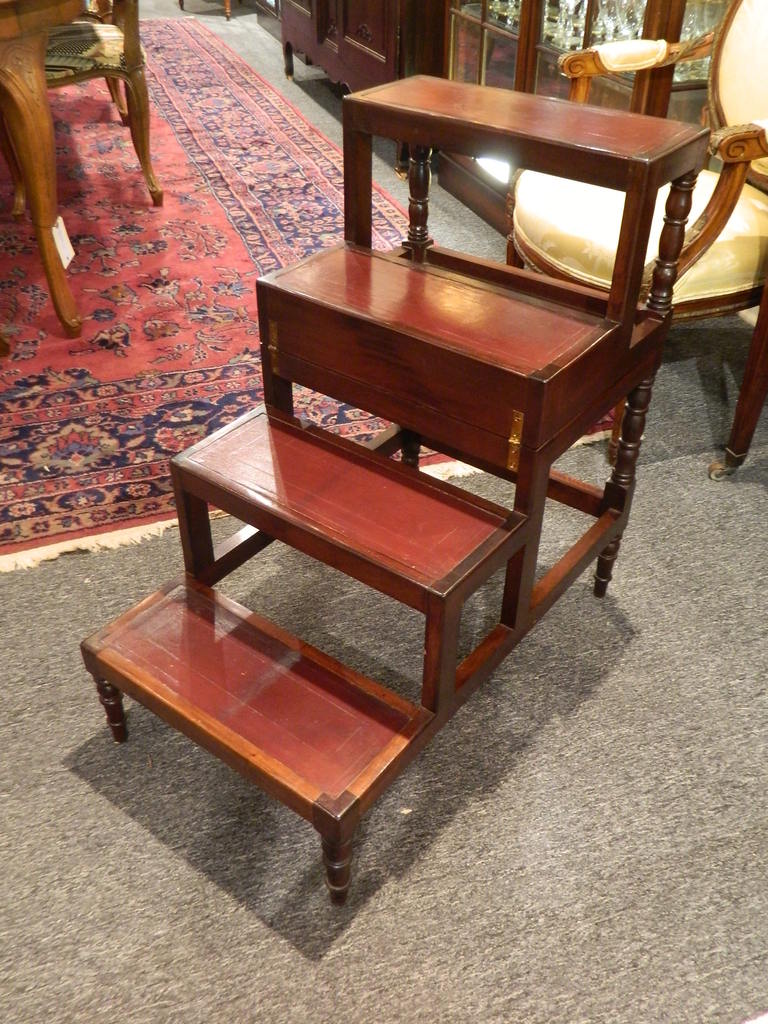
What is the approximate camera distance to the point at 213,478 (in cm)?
125

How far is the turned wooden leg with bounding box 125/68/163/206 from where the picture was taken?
9.18ft

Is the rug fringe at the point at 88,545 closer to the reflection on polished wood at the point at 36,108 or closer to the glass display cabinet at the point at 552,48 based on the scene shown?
the reflection on polished wood at the point at 36,108

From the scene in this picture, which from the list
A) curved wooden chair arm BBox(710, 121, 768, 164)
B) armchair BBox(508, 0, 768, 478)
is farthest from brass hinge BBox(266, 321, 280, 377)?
curved wooden chair arm BBox(710, 121, 768, 164)

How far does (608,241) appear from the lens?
1689 millimetres

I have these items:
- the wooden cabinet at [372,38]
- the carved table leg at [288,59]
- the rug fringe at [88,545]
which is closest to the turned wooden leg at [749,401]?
the rug fringe at [88,545]

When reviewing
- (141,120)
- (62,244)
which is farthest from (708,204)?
(141,120)

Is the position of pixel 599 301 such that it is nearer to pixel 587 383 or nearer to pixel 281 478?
pixel 587 383

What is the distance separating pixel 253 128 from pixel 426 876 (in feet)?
11.3

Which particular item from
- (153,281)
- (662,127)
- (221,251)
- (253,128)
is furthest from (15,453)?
(253,128)

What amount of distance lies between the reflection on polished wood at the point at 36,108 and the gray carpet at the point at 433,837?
0.97 metres

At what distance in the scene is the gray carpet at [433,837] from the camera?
42.6 inches

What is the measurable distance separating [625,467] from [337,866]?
0.80 meters

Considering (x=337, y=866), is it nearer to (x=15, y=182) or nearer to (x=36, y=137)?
(x=36, y=137)

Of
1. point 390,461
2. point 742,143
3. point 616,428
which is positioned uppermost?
point 742,143
